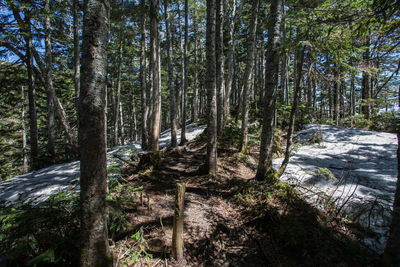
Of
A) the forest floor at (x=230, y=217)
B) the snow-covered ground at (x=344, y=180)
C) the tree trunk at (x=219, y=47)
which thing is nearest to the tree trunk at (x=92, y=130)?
the forest floor at (x=230, y=217)

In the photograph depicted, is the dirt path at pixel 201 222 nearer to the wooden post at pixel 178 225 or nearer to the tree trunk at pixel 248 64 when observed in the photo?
the wooden post at pixel 178 225

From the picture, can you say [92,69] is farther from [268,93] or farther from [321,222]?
[321,222]

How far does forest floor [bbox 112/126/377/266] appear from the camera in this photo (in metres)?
2.62

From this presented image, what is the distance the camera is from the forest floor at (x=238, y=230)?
2.62m

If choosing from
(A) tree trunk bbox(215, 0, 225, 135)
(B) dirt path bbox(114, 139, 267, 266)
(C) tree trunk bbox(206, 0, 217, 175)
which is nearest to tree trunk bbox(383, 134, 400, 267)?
(B) dirt path bbox(114, 139, 267, 266)

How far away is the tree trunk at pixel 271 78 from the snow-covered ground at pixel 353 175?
0.91 meters

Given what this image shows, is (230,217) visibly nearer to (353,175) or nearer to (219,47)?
(353,175)

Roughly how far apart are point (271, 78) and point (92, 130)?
4.36 metres

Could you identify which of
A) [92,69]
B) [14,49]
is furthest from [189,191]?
[14,49]

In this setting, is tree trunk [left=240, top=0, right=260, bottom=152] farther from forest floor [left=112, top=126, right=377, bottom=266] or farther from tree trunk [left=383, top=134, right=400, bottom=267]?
tree trunk [left=383, top=134, right=400, bottom=267]

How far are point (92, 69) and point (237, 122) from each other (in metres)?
9.53

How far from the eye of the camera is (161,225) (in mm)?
3340

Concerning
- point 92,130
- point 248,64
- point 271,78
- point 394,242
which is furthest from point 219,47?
point 394,242

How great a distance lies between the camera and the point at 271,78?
4469 millimetres
